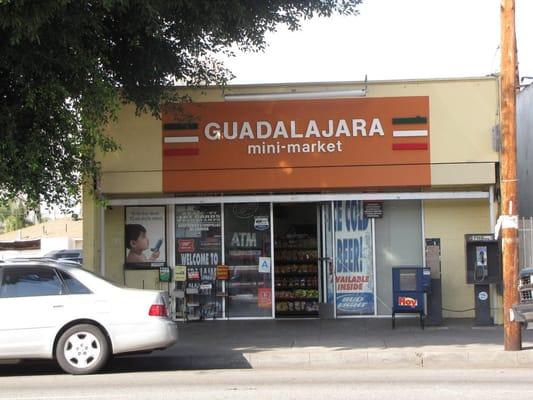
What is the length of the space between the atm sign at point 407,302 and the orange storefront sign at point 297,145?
7.53 feet

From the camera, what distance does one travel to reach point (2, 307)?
9.58 metres

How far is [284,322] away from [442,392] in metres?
6.62

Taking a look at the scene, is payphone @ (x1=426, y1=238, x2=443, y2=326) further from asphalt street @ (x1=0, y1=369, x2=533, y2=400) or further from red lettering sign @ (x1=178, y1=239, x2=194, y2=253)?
red lettering sign @ (x1=178, y1=239, x2=194, y2=253)

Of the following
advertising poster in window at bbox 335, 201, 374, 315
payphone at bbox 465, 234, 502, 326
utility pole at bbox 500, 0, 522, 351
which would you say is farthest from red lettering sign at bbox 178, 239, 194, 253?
utility pole at bbox 500, 0, 522, 351

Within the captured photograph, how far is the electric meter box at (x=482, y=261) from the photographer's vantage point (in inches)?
526

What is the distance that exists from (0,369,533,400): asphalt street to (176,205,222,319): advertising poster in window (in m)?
4.84

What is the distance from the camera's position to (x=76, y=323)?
966 cm

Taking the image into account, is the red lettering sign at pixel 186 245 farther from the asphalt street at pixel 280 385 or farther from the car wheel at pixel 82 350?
the car wheel at pixel 82 350

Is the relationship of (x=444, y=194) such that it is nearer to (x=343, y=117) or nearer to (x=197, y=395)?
(x=343, y=117)

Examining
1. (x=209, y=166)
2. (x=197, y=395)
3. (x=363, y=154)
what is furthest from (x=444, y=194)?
(x=197, y=395)

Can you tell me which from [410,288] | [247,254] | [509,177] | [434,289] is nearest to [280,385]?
[509,177]

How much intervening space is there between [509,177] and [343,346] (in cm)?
377

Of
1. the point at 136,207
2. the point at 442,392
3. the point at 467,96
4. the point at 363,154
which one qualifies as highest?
the point at 467,96

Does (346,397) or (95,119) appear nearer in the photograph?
(346,397)
